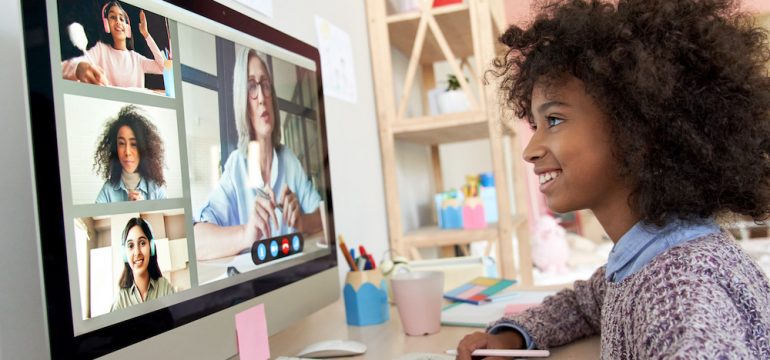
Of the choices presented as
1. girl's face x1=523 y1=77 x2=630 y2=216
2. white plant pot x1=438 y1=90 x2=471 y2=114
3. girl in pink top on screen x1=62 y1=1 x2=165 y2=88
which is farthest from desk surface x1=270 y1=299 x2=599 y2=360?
white plant pot x1=438 y1=90 x2=471 y2=114

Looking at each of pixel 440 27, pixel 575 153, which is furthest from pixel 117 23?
pixel 440 27

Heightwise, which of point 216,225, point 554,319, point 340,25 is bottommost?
point 554,319

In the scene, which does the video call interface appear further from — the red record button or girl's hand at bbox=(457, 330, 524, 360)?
girl's hand at bbox=(457, 330, 524, 360)

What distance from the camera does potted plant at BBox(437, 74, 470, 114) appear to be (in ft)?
5.59

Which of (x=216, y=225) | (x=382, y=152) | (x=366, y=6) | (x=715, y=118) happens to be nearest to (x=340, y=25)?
(x=366, y=6)

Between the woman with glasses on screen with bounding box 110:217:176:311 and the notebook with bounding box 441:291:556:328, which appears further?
the notebook with bounding box 441:291:556:328


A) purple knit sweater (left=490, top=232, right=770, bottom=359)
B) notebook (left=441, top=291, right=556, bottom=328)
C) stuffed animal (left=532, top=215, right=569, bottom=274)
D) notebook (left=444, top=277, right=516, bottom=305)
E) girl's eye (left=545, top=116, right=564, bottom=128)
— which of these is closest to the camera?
purple knit sweater (left=490, top=232, right=770, bottom=359)

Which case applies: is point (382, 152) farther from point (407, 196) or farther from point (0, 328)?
point (0, 328)

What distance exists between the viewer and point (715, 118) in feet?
1.86

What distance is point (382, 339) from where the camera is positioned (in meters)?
0.88

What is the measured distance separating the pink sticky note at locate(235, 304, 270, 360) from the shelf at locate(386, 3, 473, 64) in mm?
1165

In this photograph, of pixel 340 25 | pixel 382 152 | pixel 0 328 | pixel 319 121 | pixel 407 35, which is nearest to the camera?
pixel 0 328

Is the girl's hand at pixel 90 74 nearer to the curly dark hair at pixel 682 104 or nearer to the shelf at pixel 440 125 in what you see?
the curly dark hair at pixel 682 104

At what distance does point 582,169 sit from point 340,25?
100 cm
